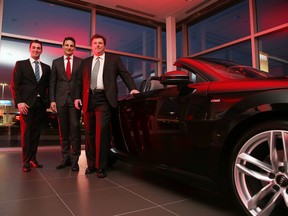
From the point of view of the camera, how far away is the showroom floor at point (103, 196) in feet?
4.99

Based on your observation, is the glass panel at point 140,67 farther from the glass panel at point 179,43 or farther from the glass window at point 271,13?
the glass window at point 271,13

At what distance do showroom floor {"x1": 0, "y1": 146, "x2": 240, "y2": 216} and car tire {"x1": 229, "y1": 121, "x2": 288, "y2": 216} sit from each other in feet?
0.98

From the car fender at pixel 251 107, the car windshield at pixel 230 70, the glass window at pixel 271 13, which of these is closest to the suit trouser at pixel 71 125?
the car windshield at pixel 230 70

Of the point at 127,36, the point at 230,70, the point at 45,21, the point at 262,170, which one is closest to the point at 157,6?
the point at 127,36

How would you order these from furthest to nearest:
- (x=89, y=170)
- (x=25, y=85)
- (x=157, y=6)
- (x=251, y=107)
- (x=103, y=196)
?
(x=157, y=6), (x=25, y=85), (x=89, y=170), (x=103, y=196), (x=251, y=107)

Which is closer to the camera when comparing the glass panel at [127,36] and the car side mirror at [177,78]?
the car side mirror at [177,78]

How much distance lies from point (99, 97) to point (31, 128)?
0.99 meters

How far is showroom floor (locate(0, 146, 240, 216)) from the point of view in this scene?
1.52m

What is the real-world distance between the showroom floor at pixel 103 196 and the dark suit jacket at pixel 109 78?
74 cm

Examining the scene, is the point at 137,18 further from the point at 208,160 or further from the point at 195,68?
the point at 208,160

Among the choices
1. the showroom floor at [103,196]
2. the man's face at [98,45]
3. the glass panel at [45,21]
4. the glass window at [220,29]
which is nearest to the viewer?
the showroom floor at [103,196]

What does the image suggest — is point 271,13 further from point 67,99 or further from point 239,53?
point 67,99

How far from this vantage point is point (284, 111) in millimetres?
1108

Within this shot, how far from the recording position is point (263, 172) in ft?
4.00
